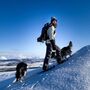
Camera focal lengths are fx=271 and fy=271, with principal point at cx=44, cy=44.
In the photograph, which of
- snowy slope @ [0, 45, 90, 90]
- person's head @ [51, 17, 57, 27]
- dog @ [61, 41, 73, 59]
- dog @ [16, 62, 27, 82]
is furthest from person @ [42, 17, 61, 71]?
dog @ [61, 41, 73, 59]

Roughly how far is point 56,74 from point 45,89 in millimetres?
1340

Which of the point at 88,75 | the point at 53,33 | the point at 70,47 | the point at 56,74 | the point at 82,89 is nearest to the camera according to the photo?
the point at 82,89

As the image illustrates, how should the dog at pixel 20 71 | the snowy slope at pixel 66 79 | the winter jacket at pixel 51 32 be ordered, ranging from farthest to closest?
the dog at pixel 20 71 → the winter jacket at pixel 51 32 → the snowy slope at pixel 66 79

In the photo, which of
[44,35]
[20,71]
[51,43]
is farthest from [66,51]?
[44,35]

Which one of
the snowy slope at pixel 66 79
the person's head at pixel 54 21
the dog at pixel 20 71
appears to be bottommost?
the snowy slope at pixel 66 79

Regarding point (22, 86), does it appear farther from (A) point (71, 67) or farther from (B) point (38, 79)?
(A) point (71, 67)

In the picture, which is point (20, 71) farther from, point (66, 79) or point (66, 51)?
point (66, 51)

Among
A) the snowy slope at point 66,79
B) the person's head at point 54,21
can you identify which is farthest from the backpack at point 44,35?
the snowy slope at point 66,79

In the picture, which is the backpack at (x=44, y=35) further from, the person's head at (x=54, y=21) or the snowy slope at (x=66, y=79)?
the snowy slope at (x=66, y=79)

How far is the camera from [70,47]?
19016mm

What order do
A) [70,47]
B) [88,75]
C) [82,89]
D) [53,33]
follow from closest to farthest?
1. [82,89]
2. [88,75]
3. [53,33]
4. [70,47]

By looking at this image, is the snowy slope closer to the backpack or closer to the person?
the person

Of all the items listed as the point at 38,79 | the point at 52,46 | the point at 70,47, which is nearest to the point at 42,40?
the point at 52,46

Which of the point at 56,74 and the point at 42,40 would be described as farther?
the point at 42,40
